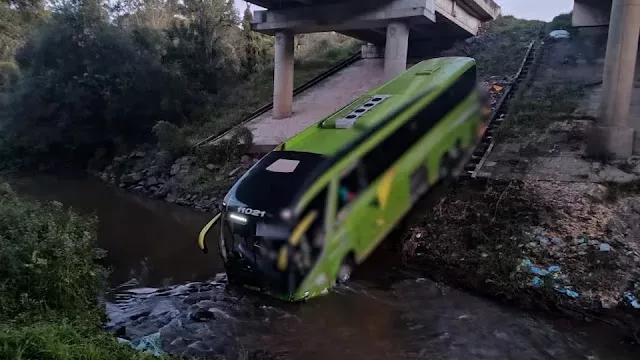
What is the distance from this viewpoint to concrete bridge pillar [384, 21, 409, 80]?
51.4ft

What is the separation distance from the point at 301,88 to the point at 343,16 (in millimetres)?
6336

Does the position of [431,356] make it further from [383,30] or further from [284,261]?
[383,30]

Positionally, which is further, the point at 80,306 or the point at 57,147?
the point at 57,147

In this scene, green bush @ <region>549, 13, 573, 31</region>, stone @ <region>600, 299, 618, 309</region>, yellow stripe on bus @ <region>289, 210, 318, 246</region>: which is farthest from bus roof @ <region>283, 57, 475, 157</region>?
green bush @ <region>549, 13, 573, 31</region>

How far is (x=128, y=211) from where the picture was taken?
13750mm

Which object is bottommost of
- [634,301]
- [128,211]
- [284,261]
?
[128,211]

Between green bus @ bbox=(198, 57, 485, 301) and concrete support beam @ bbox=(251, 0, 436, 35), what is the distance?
6219 mm

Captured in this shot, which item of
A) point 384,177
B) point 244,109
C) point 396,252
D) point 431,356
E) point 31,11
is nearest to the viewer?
point 431,356

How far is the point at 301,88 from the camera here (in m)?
22.2

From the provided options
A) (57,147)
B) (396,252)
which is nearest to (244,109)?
(57,147)

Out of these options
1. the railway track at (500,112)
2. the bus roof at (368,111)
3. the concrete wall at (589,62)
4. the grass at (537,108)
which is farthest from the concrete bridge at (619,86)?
the bus roof at (368,111)

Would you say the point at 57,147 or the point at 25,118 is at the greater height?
the point at 25,118

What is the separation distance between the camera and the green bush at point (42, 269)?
589 cm

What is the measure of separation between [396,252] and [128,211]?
336 inches
